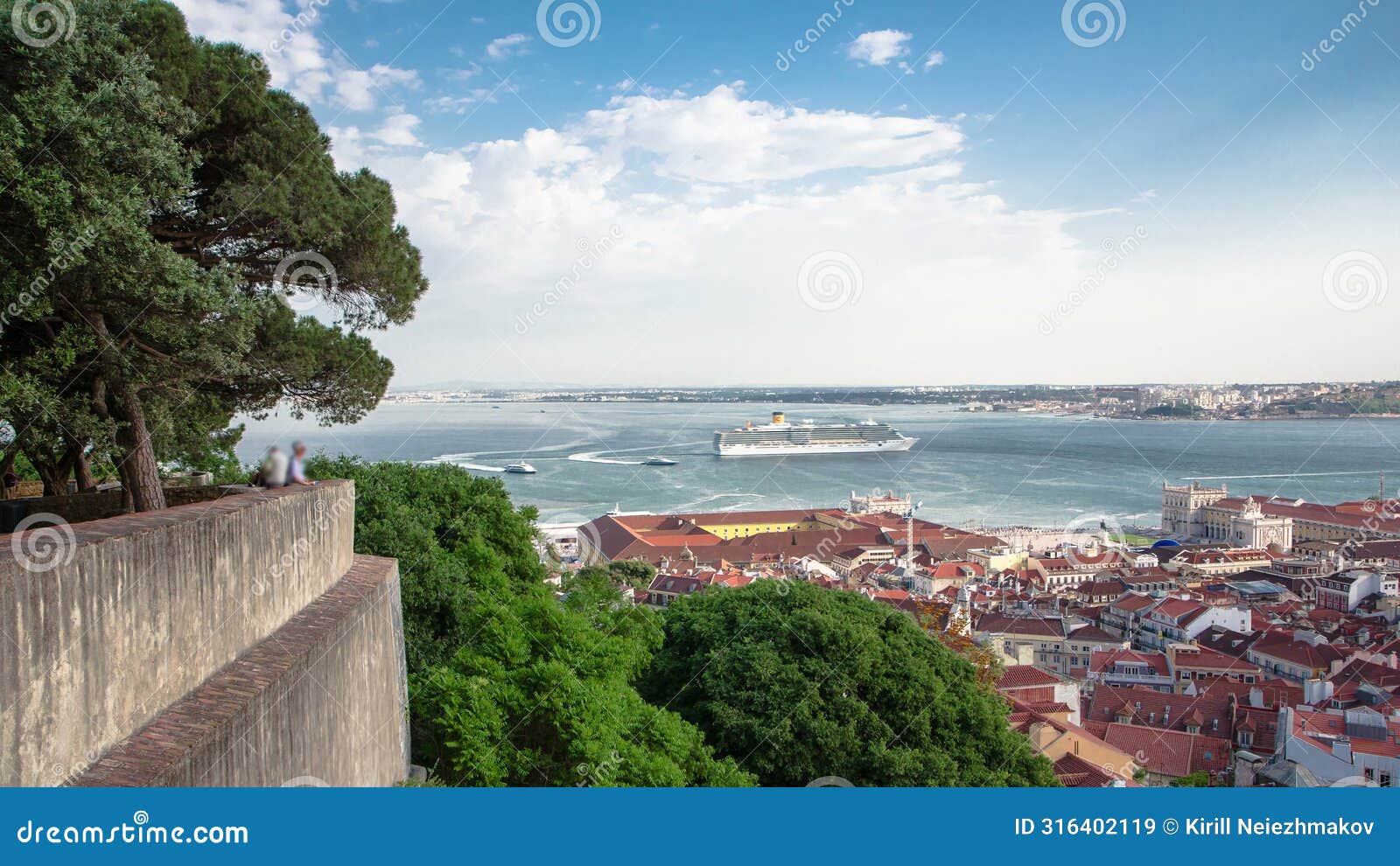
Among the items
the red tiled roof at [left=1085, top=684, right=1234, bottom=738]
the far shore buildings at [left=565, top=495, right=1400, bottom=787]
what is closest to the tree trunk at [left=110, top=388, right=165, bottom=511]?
the far shore buildings at [left=565, top=495, right=1400, bottom=787]

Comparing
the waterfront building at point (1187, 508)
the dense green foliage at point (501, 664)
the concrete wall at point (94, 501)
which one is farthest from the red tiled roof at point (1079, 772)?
the waterfront building at point (1187, 508)

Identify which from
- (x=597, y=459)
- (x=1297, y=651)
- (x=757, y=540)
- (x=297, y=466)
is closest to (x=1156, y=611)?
(x=1297, y=651)

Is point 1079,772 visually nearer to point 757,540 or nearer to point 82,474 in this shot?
point 82,474

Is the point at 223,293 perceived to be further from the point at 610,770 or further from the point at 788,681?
the point at 788,681

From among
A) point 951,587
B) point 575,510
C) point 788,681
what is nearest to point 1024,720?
point 788,681

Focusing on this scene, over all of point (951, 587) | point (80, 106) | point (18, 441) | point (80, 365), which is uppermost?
point (80, 106)

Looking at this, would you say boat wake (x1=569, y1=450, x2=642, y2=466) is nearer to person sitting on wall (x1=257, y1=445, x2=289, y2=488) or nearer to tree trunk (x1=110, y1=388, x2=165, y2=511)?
tree trunk (x1=110, y1=388, x2=165, y2=511)

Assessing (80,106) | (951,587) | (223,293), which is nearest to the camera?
(80,106)
